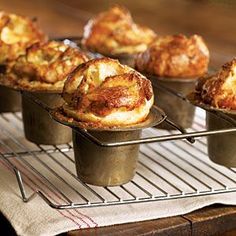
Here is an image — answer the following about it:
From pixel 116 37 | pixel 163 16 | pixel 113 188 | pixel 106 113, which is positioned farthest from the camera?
pixel 163 16

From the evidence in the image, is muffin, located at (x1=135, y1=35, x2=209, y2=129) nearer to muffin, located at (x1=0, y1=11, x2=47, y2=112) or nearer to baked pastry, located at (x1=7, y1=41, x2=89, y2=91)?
baked pastry, located at (x1=7, y1=41, x2=89, y2=91)

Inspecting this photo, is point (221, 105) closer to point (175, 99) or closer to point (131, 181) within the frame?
point (131, 181)

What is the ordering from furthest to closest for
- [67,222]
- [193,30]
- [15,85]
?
[193,30] → [15,85] → [67,222]

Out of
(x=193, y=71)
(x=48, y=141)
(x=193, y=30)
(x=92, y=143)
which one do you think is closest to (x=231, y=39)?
(x=193, y=30)

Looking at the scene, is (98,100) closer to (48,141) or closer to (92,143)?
(92,143)

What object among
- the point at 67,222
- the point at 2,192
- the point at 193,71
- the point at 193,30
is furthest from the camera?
the point at 193,30

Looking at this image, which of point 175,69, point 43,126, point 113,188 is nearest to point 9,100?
point 43,126

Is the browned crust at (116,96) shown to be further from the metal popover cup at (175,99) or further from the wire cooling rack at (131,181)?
the metal popover cup at (175,99)
